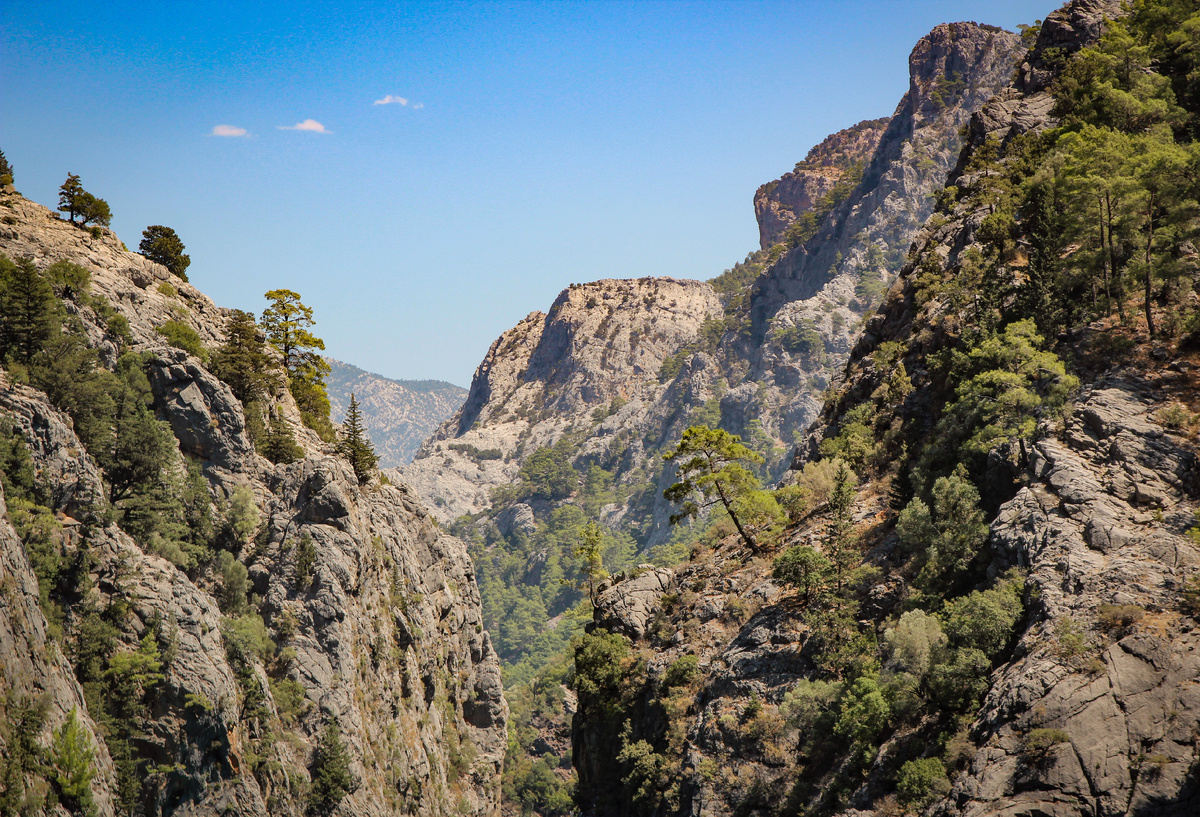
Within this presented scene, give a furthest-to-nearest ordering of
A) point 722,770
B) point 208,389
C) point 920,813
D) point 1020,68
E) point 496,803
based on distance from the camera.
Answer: point 1020,68
point 496,803
point 208,389
point 722,770
point 920,813

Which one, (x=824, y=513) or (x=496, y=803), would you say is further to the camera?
(x=496, y=803)

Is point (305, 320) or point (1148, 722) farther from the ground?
point (305, 320)

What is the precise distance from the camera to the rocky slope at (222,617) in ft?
121

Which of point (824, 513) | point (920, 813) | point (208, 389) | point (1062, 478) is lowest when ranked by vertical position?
point (920, 813)

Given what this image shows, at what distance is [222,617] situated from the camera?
4409cm

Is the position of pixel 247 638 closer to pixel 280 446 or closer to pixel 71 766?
pixel 71 766

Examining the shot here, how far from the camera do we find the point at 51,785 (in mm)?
30438

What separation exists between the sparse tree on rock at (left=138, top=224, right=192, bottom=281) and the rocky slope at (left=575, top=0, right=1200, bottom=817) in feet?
144

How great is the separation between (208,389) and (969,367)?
1834 inches

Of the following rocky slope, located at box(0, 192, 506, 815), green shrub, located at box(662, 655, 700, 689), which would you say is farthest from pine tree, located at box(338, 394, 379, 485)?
green shrub, located at box(662, 655, 700, 689)

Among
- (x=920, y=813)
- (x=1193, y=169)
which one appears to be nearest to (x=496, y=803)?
(x=920, y=813)

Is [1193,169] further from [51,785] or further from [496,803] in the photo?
[496,803]

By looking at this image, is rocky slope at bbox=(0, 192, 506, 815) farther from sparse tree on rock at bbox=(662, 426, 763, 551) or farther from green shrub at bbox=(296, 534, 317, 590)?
sparse tree on rock at bbox=(662, 426, 763, 551)

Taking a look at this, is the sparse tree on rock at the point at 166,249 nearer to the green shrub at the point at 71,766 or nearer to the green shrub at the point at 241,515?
the green shrub at the point at 241,515
